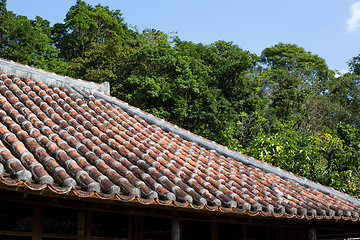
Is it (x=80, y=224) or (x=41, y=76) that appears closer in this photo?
(x=80, y=224)

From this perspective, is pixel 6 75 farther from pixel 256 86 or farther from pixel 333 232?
pixel 256 86

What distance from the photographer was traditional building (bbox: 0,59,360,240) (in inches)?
175

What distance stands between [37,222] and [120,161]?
1386mm

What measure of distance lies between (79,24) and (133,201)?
34219 millimetres

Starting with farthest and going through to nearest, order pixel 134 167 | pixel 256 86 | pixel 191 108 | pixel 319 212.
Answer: pixel 256 86
pixel 191 108
pixel 319 212
pixel 134 167

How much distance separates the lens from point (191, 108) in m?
21.7

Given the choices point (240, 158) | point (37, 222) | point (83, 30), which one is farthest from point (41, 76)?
point (83, 30)

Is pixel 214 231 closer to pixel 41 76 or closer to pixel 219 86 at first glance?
pixel 41 76

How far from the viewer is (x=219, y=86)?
81.5 feet

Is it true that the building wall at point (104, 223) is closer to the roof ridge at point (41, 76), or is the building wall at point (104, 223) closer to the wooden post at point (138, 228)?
the wooden post at point (138, 228)

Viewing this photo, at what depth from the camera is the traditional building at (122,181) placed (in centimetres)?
445

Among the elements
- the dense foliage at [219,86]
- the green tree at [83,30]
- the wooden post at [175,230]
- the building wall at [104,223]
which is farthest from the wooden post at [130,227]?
the green tree at [83,30]

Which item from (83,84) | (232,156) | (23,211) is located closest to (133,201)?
(23,211)

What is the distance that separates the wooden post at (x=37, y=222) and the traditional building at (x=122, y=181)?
1 cm
